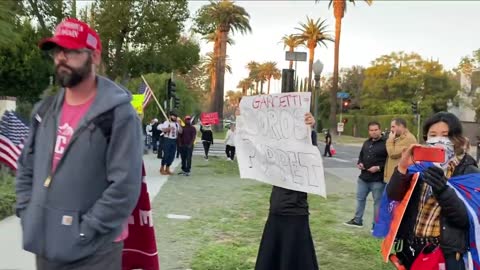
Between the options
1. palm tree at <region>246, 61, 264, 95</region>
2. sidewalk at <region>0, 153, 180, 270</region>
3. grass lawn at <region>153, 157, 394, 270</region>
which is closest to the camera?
sidewalk at <region>0, 153, 180, 270</region>

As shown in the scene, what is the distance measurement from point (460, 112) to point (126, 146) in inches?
2566

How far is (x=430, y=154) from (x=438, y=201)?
0.27 m

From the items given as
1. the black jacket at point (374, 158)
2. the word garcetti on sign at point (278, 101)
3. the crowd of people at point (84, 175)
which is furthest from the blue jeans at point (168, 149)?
the crowd of people at point (84, 175)

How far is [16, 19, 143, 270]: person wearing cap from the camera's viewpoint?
256cm

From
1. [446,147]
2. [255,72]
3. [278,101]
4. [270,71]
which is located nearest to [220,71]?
[278,101]

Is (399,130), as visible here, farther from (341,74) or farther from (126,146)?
(341,74)

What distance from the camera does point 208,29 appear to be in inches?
1332

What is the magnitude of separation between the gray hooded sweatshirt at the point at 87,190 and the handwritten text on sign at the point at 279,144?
2.32 m

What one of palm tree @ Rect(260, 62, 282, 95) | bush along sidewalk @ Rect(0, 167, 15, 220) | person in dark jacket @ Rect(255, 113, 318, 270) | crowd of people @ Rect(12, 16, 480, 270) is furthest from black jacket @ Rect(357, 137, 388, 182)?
palm tree @ Rect(260, 62, 282, 95)

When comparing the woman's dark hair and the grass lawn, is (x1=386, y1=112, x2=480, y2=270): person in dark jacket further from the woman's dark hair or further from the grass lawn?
the grass lawn

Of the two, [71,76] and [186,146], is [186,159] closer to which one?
[186,146]

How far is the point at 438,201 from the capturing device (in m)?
3.15

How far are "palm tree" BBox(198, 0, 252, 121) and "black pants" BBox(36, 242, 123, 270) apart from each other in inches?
1861

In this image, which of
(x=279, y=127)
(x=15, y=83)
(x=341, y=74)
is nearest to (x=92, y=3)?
(x=15, y=83)
